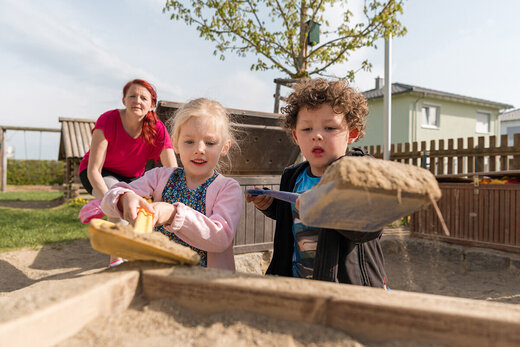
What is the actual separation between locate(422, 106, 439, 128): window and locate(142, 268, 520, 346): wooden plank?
20.1 metres

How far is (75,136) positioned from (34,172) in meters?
11.8

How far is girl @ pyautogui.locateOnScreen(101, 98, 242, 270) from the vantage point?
1.45 metres

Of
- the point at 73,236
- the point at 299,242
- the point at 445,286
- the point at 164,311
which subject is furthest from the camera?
the point at 73,236

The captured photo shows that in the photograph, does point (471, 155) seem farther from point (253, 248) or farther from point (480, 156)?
point (253, 248)

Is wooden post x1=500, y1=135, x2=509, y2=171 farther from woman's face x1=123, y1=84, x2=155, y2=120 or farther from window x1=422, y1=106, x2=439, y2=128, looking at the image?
window x1=422, y1=106, x2=439, y2=128

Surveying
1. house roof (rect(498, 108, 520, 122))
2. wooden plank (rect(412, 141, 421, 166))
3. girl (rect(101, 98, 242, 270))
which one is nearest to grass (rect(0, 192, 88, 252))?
girl (rect(101, 98, 242, 270))

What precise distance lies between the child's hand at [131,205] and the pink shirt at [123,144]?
A: 1450 millimetres

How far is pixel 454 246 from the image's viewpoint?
4.22 metres

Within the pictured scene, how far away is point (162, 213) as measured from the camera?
136 cm

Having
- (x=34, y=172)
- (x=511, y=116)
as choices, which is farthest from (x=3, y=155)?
(x=511, y=116)

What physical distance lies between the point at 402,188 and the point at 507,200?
3808 mm

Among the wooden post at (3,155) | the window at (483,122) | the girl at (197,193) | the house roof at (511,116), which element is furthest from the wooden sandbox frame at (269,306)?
the house roof at (511,116)

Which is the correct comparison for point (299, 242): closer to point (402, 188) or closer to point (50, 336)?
point (402, 188)

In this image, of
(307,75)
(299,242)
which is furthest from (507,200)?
(307,75)
